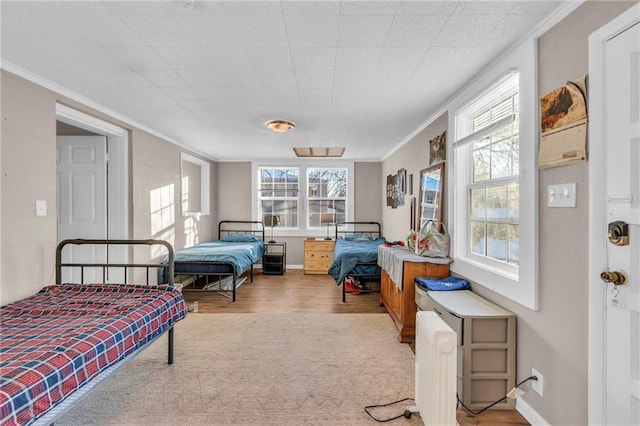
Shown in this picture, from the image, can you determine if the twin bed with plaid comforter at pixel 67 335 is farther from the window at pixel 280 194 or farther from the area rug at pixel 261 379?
the window at pixel 280 194

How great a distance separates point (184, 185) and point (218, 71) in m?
3.40

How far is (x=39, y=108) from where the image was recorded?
7.70ft

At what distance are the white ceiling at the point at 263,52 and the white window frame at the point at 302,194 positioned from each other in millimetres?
2787

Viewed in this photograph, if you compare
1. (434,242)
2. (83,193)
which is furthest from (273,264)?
(434,242)

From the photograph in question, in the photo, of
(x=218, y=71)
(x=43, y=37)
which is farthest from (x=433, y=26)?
(x=43, y=37)

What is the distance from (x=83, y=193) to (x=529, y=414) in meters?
4.38

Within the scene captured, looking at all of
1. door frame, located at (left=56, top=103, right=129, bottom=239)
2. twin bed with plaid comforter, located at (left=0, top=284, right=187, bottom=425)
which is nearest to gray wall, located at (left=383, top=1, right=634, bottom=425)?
twin bed with plaid comforter, located at (left=0, top=284, right=187, bottom=425)

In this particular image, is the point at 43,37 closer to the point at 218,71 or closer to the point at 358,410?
the point at 218,71

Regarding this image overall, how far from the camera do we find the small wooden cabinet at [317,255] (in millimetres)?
5570

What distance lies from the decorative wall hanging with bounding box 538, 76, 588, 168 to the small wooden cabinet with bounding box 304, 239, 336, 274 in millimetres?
4191

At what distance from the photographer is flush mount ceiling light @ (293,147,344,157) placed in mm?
4992

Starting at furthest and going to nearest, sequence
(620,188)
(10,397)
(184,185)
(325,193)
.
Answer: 1. (325,193)
2. (184,185)
3. (620,188)
4. (10,397)

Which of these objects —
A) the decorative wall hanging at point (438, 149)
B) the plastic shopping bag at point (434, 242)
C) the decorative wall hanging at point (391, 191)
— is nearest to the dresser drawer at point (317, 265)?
the decorative wall hanging at point (391, 191)

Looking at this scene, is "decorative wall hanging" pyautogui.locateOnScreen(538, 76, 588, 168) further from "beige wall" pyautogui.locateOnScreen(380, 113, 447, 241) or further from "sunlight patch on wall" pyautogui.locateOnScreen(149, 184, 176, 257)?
"sunlight patch on wall" pyautogui.locateOnScreen(149, 184, 176, 257)
